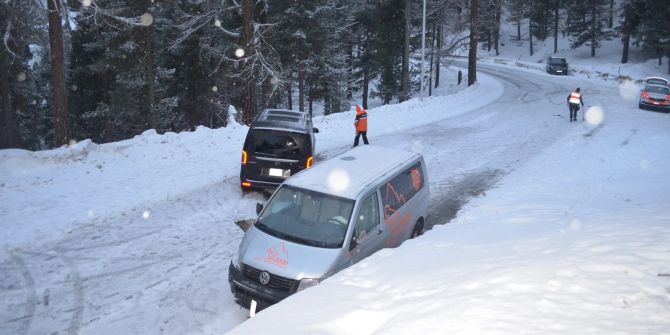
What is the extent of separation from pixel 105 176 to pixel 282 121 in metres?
4.81

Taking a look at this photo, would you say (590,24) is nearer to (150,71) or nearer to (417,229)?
(150,71)

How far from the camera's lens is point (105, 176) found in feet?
42.5

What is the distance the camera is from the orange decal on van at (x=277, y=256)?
6791 millimetres

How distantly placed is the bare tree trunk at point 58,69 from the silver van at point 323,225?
10.5 m

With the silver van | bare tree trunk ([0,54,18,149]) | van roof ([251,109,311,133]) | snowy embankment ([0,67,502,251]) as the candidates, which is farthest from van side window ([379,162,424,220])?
bare tree trunk ([0,54,18,149])

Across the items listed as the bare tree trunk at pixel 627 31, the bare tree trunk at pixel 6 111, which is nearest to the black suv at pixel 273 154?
the bare tree trunk at pixel 6 111

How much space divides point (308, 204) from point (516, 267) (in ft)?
10.3

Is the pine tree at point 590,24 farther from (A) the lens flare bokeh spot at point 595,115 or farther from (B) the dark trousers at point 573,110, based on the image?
(B) the dark trousers at point 573,110

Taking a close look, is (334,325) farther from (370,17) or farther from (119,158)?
(370,17)

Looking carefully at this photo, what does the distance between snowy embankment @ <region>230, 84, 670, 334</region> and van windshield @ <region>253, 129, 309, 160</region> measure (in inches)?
149

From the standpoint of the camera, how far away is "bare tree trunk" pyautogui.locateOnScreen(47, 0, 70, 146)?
1487 cm

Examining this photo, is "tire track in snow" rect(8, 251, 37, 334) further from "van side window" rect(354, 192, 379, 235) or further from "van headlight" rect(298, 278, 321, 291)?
→ "van side window" rect(354, 192, 379, 235)

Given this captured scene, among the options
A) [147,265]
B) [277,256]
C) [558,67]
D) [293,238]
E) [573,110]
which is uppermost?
[558,67]

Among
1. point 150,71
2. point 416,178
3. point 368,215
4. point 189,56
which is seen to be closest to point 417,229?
point 416,178
